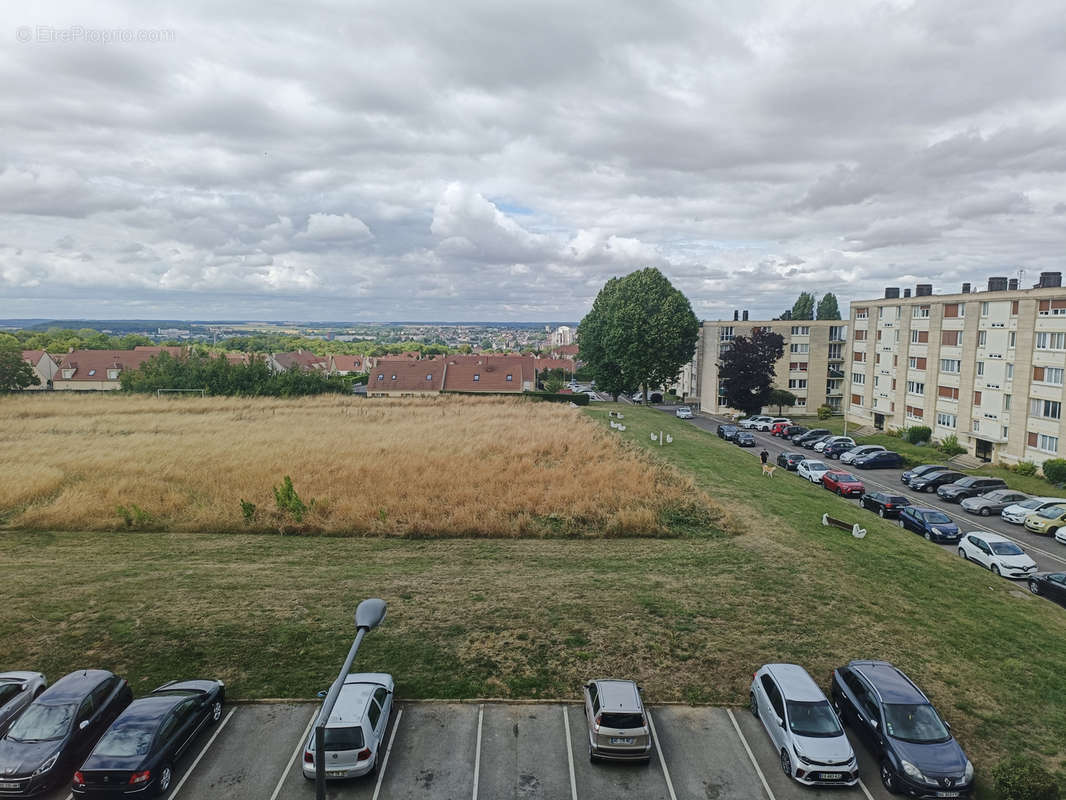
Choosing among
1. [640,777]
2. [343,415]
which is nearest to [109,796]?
[640,777]

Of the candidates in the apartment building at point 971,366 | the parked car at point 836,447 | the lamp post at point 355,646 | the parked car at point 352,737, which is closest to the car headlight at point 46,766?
the parked car at point 352,737

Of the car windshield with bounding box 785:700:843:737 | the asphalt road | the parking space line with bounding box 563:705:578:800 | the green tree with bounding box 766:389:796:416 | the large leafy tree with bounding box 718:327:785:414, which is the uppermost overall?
the large leafy tree with bounding box 718:327:785:414

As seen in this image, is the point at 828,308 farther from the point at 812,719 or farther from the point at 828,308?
the point at 812,719

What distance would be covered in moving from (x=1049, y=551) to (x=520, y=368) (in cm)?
6477

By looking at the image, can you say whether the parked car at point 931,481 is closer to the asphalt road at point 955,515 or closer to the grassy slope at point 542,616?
→ the asphalt road at point 955,515

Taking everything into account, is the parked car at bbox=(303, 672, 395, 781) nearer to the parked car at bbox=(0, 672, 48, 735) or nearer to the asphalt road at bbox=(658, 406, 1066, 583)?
the parked car at bbox=(0, 672, 48, 735)

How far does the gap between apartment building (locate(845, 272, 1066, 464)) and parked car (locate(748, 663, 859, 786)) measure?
40529 mm

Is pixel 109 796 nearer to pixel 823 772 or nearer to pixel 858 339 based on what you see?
pixel 823 772

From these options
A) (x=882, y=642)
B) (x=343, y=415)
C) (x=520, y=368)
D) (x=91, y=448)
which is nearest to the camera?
(x=882, y=642)

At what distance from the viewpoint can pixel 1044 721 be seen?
1394 cm

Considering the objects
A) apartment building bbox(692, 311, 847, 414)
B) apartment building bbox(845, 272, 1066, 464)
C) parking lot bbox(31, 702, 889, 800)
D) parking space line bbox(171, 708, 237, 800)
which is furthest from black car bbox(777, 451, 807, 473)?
parking space line bbox(171, 708, 237, 800)

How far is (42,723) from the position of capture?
11.1 m

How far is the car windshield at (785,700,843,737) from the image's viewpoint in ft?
39.2

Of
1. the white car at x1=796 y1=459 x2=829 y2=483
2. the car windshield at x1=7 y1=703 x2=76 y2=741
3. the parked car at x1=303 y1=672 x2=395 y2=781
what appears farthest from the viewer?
the white car at x1=796 y1=459 x2=829 y2=483
